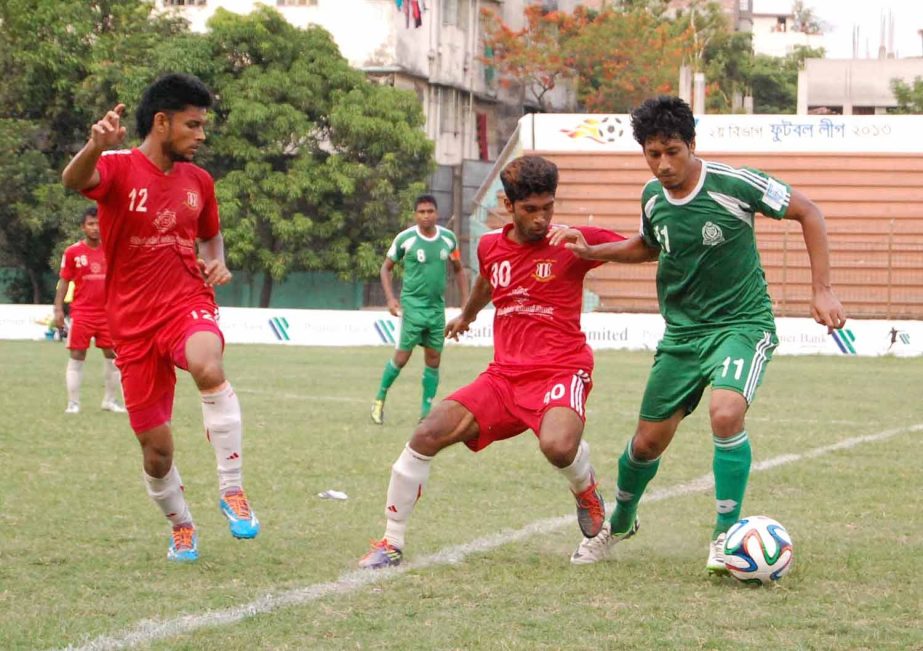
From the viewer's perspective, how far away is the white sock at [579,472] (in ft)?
21.2

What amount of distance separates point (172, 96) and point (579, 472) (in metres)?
2.40

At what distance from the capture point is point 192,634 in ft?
16.1

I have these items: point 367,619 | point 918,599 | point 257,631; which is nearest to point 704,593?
point 918,599

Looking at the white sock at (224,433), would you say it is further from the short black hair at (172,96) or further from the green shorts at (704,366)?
the green shorts at (704,366)

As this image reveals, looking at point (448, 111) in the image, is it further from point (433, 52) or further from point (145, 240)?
point (145, 240)

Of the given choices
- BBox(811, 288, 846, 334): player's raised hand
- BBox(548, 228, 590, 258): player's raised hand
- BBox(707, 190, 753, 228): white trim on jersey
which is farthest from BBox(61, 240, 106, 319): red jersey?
BBox(811, 288, 846, 334): player's raised hand

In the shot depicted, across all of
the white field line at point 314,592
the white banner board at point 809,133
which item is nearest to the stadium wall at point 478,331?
the white banner board at point 809,133

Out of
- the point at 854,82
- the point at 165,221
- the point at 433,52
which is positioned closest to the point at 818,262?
the point at 165,221

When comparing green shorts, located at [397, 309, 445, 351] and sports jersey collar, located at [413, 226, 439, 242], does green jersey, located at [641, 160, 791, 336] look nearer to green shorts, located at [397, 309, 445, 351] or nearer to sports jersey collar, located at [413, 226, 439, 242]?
green shorts, located at [397, 309, 445, 351]

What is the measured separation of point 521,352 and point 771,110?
59.8 meters

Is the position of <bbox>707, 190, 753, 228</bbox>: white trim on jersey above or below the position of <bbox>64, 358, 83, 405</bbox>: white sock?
above

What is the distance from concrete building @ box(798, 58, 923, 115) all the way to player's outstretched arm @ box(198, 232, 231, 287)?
58.2 meters

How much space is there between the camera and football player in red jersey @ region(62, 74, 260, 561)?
6273 millimetres

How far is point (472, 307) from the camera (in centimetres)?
704
